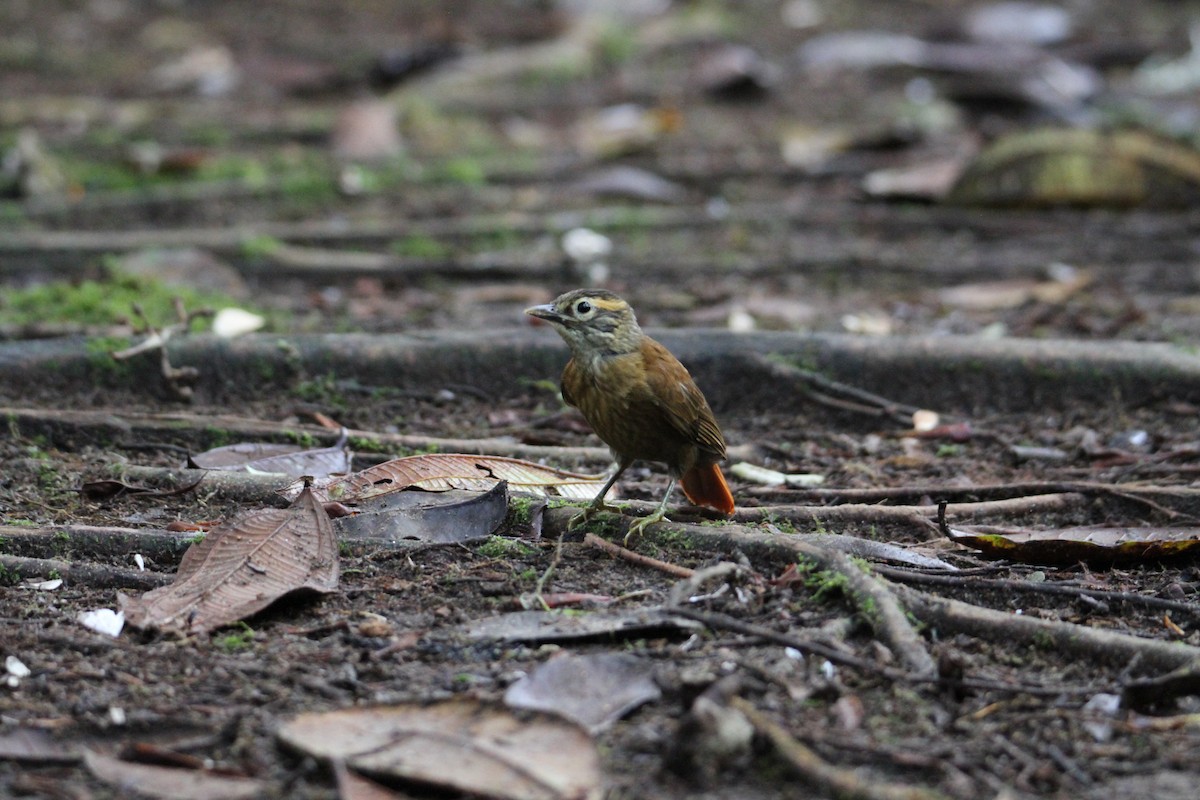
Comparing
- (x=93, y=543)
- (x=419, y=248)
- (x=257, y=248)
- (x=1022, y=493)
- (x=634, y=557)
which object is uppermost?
(x=257, y=248)

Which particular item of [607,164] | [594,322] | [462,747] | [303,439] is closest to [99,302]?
[303,439]

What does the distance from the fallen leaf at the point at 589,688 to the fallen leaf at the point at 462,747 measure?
8 centimetres

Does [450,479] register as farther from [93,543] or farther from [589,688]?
[589,688]

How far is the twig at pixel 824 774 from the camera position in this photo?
→ 7.61 ft

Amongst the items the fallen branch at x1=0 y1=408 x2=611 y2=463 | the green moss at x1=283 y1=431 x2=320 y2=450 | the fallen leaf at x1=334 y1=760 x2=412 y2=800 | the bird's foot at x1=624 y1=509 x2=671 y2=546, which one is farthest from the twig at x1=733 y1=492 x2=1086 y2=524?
the fallen leaf at x1=334 y1=760 x2=412 y2=800

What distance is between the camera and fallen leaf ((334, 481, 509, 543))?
11.6 ft

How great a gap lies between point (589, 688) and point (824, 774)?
1.70 ft

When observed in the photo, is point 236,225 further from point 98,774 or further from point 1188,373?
point 98,774

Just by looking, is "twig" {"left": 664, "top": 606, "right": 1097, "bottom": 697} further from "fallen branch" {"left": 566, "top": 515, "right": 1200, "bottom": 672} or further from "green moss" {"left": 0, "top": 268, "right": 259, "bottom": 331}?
"green moss" {"left": 0, "top": 268, "right": 259, "bottom": 331}

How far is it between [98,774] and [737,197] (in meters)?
6.88

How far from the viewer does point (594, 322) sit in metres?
3.98

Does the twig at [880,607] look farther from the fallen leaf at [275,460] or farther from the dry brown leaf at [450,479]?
the fallen leaf at [275,460]

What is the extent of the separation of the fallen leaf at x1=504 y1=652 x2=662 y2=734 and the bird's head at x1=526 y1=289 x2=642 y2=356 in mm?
1308

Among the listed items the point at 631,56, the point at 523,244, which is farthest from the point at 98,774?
the point at 631,56
